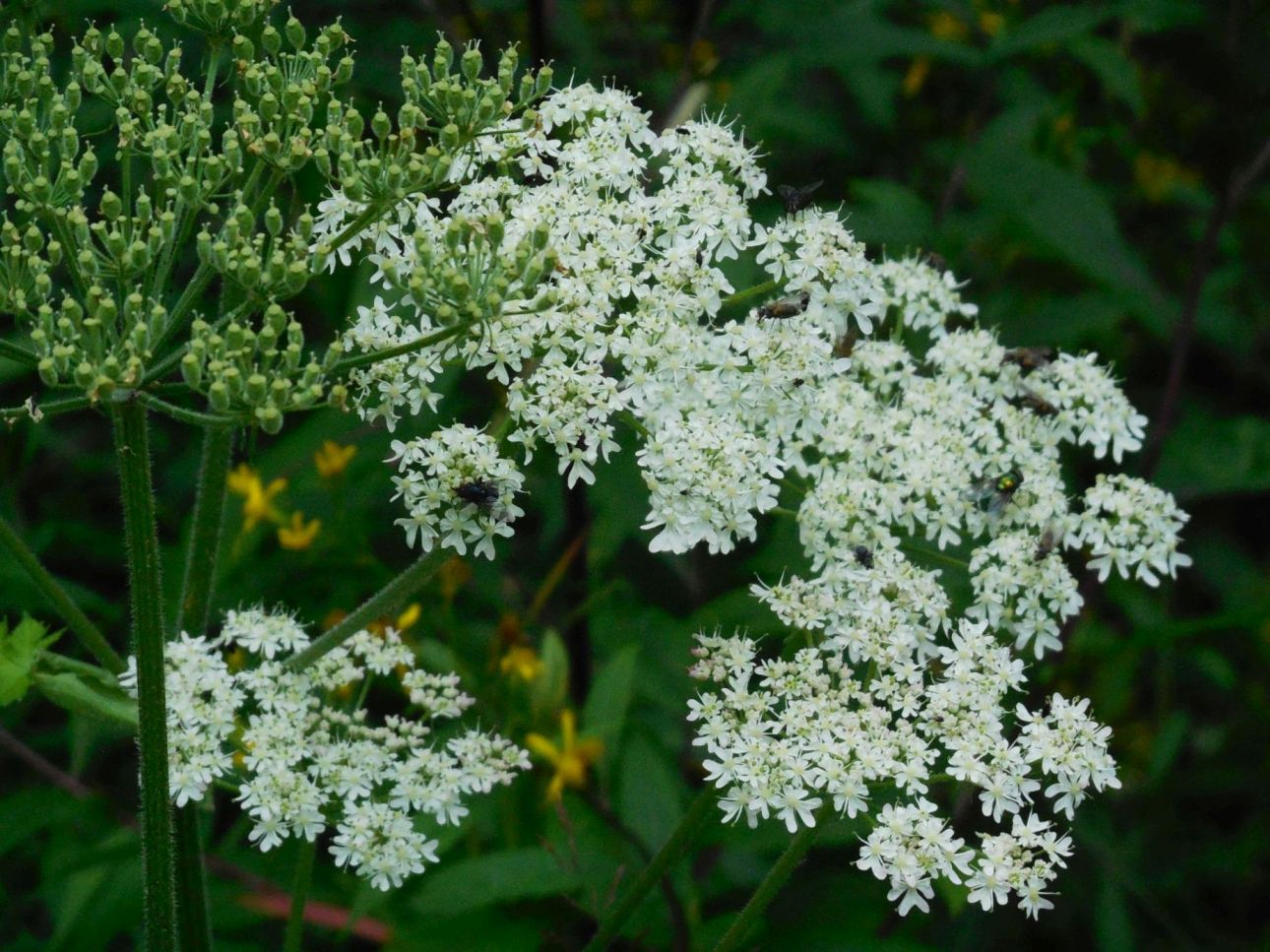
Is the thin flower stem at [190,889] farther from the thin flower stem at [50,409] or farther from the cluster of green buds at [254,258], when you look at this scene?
the cluster of green buds at [254,258]

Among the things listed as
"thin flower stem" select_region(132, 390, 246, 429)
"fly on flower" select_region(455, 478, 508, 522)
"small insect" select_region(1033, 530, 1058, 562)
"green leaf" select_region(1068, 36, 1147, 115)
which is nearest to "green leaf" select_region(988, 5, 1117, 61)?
"green leaf" select_region(1068, 36, 1147, 115)

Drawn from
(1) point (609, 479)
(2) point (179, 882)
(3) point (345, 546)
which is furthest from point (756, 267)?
(2) point (179, 882)

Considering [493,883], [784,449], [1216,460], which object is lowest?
[493,883]

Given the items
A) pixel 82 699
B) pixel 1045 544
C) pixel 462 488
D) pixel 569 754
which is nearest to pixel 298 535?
pixel 569 754

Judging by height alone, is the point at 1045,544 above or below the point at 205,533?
above

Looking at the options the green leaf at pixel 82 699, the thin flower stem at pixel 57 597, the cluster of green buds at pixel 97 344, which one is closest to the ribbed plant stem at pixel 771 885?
the green leaf at pixel 82 699

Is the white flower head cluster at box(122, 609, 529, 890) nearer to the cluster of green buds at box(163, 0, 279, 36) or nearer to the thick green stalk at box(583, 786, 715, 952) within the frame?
the thick green stalk at box(583, 786, 715, 952)

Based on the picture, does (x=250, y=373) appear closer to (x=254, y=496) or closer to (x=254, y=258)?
(x=254, y=258)
